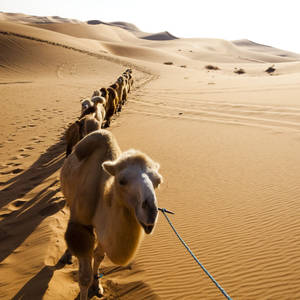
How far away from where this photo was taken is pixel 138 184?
202cm

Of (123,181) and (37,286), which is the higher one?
(123,181)

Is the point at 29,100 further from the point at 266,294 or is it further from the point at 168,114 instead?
the point at 266,294

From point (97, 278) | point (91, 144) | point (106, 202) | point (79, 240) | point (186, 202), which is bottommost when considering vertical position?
point (186, 202)

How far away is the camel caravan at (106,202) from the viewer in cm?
206

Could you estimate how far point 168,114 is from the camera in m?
13.9

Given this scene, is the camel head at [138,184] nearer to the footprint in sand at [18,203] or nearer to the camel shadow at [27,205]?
→ the camel shadow at [27,205]

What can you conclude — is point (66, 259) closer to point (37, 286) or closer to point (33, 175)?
point (37, 286)

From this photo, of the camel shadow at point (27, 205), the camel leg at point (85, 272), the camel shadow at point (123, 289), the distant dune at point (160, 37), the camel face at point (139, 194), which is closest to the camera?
the camel face at point (139, 194)

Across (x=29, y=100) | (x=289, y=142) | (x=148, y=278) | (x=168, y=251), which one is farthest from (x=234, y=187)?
(x=29, y=100)

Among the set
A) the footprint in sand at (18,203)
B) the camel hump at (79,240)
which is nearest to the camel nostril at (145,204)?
the camel hump at (79,240)

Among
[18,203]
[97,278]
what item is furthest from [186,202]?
[18,203]

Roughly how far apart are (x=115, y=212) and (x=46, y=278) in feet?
6.04

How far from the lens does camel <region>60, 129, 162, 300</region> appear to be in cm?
205

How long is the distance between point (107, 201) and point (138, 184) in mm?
667
